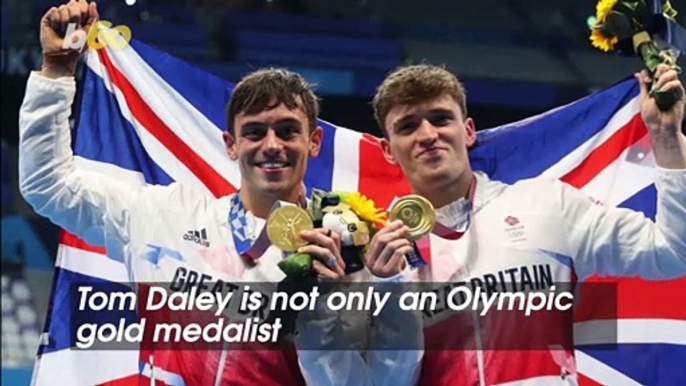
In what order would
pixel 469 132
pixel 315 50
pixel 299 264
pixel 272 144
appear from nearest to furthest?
pixel 299 264 → pixel 272 144 → pixel 469 132 → pixel 315 50

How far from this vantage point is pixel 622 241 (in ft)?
10.6

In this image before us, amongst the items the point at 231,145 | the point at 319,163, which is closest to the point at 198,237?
the point at 231,145

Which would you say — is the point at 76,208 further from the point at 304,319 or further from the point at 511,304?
the point at 511,304

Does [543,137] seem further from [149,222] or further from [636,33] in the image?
[149,222]

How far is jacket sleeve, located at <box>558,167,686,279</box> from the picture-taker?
10.3ft

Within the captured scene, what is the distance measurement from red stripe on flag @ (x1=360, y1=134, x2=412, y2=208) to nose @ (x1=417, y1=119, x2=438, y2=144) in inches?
21.3

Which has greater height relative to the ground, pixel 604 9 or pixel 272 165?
pixel 604 9

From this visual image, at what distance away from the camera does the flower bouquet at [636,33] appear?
313 cm

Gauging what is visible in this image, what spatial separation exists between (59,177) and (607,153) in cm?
170

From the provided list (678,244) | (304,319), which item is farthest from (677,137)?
(304,319)

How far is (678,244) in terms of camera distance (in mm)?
3117

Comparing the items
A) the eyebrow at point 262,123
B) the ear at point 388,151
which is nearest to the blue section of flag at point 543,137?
the ear at point 388,151

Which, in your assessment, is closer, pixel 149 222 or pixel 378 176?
pixel 149 222

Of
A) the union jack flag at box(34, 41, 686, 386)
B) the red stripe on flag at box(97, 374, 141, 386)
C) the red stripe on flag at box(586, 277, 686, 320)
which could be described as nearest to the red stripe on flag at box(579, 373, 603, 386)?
the union jack flag at box(34, 41, 686, 386)
